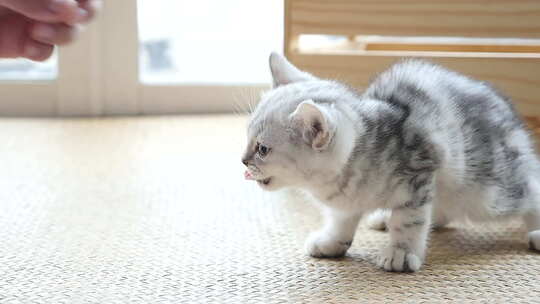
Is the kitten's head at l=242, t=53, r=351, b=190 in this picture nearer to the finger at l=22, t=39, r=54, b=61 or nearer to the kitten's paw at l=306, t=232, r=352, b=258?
the kitten's paw at l=306, t=232, r=352, b=258

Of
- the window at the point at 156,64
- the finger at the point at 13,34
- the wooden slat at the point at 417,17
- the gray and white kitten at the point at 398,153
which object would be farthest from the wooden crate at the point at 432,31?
the window at the point at 156,64

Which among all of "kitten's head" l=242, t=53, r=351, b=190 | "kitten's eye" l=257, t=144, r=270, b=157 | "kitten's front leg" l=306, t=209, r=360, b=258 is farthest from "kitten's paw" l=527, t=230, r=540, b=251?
"kitten's eye" l=257, t=144, r=270, b=157

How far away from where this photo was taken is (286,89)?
137cm

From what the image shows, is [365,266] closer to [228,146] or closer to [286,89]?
[286,89]

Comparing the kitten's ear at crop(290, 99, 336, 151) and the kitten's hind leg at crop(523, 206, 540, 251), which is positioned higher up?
the kitten's ear at crop(290, 99, 336, 151)

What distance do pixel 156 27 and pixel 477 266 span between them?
197 centimetres

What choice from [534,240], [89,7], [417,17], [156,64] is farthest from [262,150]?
[156,64]

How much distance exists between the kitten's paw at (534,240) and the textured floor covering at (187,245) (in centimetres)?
3

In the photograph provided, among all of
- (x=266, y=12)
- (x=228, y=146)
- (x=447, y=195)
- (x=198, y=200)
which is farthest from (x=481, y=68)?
(x=266, y=12)

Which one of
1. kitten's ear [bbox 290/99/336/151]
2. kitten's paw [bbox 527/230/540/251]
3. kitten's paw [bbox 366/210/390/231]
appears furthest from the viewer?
kitten's paw [bbox 366/210/390/231]

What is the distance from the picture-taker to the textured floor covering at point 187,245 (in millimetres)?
1228

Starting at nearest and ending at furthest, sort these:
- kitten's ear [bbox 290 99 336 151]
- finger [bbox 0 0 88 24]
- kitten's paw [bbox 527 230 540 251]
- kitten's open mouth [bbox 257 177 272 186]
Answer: finger [bbox 0 0 88 24]
kitten's ear [bbox 290 99 336 151]
kitten's open mouth [bbox 257 177 272 186]
kitten's paw [bbox 527 230 540 251]

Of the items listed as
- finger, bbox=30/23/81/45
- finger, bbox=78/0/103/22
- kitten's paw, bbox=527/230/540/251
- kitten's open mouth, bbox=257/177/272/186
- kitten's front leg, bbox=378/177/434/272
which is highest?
finger, bbox=78/0/103/22

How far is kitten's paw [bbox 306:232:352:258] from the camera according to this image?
142 cm
